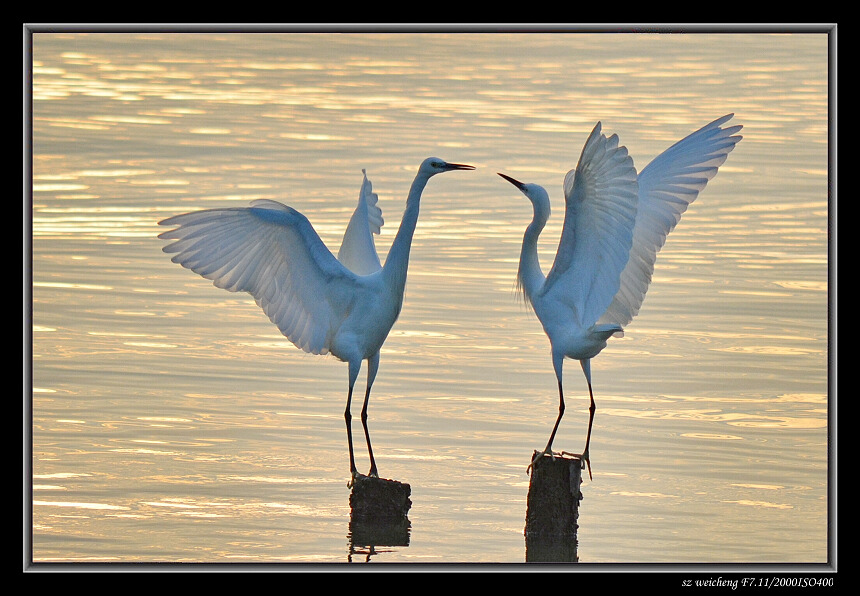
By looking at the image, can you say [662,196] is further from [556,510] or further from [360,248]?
[556,510]

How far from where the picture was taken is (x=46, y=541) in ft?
35.5

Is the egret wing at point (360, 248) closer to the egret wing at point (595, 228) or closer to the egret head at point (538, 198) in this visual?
the egret head at point (538, 198)

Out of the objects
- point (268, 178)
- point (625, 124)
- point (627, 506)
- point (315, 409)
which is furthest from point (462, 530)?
point (625, 124)

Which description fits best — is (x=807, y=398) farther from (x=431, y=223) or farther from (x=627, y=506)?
(x=431, y=223)

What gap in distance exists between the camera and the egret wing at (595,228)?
1062 centimetres

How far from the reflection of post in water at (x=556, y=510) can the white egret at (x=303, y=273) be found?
1.17 metres

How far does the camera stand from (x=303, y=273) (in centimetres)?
1111

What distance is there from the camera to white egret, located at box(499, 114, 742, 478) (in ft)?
35.2

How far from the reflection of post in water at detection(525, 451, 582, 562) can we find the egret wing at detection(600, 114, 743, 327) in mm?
1481

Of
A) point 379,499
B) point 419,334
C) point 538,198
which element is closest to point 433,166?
point 538,198

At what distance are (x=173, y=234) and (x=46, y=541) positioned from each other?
2209 mm

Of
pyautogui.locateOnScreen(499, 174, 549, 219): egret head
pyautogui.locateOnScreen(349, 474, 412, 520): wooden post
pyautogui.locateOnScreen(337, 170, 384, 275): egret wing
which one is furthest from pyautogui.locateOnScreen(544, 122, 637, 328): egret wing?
pyautogui.locateOnScreen(349, 474, 412, 520): wooden post

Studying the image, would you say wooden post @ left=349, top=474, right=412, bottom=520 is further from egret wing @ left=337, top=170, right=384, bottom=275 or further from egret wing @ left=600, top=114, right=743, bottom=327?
egret wing @ left=600, top=114, right=743, bottom=327

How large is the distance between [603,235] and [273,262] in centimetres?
224
